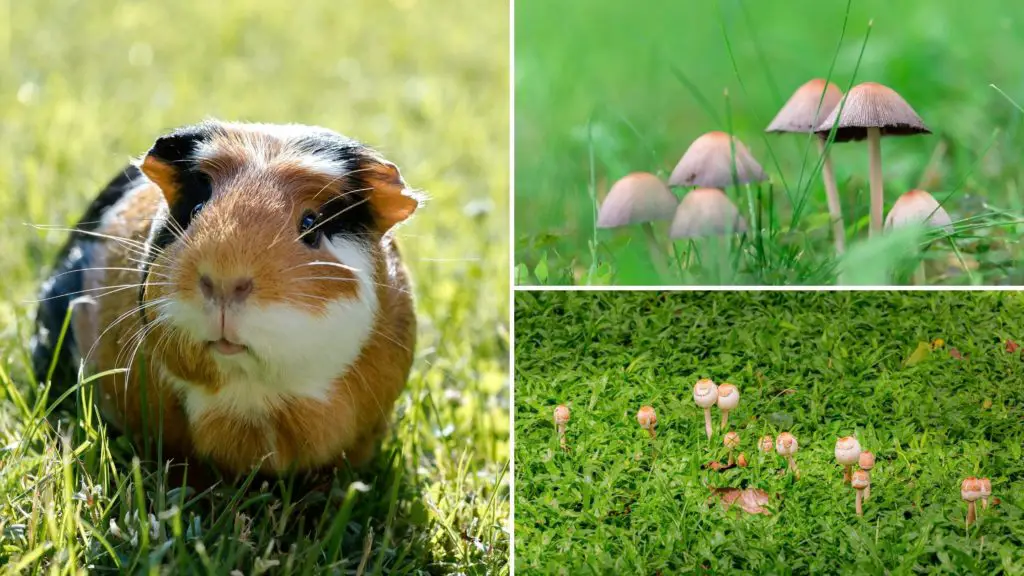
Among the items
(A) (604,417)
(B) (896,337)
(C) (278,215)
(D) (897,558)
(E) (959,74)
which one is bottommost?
(D) (897,558)

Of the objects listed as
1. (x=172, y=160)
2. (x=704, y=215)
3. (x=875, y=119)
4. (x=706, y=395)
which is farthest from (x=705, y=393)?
(x=172, y=160)

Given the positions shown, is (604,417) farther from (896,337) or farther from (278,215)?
(278,215)

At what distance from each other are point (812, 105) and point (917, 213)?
0.36 metres

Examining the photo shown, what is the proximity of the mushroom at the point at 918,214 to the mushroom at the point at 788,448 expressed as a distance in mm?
505

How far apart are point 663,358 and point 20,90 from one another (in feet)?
13.7

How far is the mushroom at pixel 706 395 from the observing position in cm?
267

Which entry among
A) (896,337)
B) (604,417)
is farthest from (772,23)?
(604,417)

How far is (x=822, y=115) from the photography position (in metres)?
2.61

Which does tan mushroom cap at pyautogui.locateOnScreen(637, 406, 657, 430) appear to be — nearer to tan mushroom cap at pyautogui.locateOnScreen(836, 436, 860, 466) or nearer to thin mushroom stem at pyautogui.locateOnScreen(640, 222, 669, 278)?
thin mushroom stem at pyautogui.locateOnScreen(640, 222, 669, 278)

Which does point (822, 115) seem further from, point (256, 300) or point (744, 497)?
point (256, 300)

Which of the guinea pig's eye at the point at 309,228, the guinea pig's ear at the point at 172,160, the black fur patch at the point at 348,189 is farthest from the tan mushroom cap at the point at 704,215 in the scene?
the guinea pig's ear at the point at 172,160

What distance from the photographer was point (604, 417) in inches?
106

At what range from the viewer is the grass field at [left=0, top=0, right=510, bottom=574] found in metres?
2.35

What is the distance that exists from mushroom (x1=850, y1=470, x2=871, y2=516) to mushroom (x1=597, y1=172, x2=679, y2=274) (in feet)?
2.57
